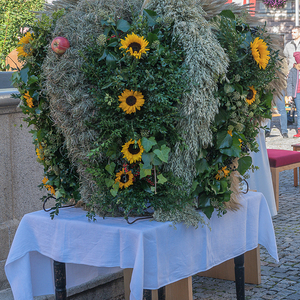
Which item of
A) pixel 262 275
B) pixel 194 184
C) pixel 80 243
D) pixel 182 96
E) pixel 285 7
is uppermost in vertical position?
pixel 285 7

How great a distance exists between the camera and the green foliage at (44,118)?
2.01 metres

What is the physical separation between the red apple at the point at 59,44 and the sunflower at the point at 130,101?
1.12 feet

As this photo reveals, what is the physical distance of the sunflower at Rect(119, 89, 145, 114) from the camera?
1.81 meters

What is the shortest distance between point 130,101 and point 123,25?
33 cm

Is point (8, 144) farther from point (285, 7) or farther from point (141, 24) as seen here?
point (285, 7)

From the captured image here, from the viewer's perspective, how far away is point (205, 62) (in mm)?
1831

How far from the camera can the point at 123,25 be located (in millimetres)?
1813

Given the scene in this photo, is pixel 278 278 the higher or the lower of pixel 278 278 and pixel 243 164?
the lower

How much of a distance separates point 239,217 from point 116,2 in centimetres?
131

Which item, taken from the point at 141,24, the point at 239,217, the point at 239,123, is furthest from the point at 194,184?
the point at 141,24

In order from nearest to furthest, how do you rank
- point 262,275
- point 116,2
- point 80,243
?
point 116,2
point 80,243
point 262,275

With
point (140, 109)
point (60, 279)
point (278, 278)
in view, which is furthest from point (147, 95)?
point (278, 278)

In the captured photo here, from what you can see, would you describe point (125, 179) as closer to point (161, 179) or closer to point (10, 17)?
point (161, 179)

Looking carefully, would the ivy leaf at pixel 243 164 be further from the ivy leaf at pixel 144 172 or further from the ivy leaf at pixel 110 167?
the ivy leaf at pixel 110 167
